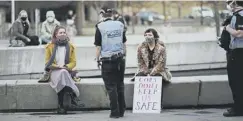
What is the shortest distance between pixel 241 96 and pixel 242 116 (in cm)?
31

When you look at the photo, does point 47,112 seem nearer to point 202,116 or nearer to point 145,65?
point 145,65

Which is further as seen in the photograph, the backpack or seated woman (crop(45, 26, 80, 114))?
seated woman (crop(45, 26, 80, 114))

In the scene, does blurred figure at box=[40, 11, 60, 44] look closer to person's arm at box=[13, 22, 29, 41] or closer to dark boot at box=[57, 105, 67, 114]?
person's arm at box=[13, 22, 29, 41]

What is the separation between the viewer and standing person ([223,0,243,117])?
7.98 metres

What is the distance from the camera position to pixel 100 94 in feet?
30.2

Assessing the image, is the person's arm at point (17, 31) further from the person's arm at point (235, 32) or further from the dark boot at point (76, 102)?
the person's arm at point (235, 32)

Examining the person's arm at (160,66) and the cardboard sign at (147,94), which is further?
the person's arm at (160,66)

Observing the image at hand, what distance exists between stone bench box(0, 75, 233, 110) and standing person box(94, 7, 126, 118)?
1186mm

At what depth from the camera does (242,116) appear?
27.0ft

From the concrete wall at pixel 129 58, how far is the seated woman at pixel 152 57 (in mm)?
4763

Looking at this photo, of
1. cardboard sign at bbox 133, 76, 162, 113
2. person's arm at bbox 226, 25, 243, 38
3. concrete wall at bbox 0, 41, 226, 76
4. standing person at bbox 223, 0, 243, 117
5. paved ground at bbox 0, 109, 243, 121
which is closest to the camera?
person's arm at bbox 226, 25, 243, 38

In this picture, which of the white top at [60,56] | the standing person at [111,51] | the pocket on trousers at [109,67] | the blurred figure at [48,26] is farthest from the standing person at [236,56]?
the blurred figure at [48,26]

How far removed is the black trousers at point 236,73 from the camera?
8.07 meters

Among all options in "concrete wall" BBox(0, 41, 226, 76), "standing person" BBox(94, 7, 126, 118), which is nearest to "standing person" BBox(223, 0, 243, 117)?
"standing person" BBox(94, 7, 126, 118)
